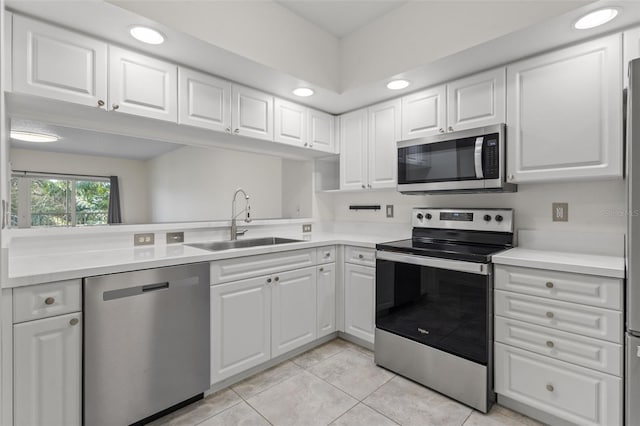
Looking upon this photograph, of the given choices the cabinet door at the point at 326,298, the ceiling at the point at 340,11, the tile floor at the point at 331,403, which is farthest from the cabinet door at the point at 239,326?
the ceiling at the point at 340,11

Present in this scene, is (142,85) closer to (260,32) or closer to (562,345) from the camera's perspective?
(260,32)

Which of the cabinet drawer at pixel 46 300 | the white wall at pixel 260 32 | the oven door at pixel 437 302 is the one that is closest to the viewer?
the cabinet drawer at pixel 46 300

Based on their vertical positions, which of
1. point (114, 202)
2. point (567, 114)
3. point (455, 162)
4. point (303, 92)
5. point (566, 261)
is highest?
point (303, 92)

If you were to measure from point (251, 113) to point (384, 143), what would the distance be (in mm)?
1152

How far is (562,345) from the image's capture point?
1678 millimetres

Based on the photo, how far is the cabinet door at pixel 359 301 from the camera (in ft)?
8.30

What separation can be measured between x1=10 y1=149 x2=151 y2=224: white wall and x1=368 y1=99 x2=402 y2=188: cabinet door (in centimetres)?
183

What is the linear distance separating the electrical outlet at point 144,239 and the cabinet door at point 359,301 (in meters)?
1.49

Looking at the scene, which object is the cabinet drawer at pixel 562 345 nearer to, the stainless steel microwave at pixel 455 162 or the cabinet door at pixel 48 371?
the stainless steel microwave at pixel 455 162

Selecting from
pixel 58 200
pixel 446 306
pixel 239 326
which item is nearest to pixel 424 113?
pixel 446 306

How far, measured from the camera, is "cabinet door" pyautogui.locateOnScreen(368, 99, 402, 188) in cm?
274

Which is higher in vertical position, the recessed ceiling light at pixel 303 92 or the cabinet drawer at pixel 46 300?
the recessed ceiling light at pixel 303 92

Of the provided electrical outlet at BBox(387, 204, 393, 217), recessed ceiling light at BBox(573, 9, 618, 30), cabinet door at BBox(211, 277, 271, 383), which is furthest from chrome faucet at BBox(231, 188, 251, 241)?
recessed ceiling light at BBox(573, 9, 618, 30)

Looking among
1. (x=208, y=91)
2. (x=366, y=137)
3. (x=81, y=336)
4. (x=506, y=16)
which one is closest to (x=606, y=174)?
(x=506, y=16)
